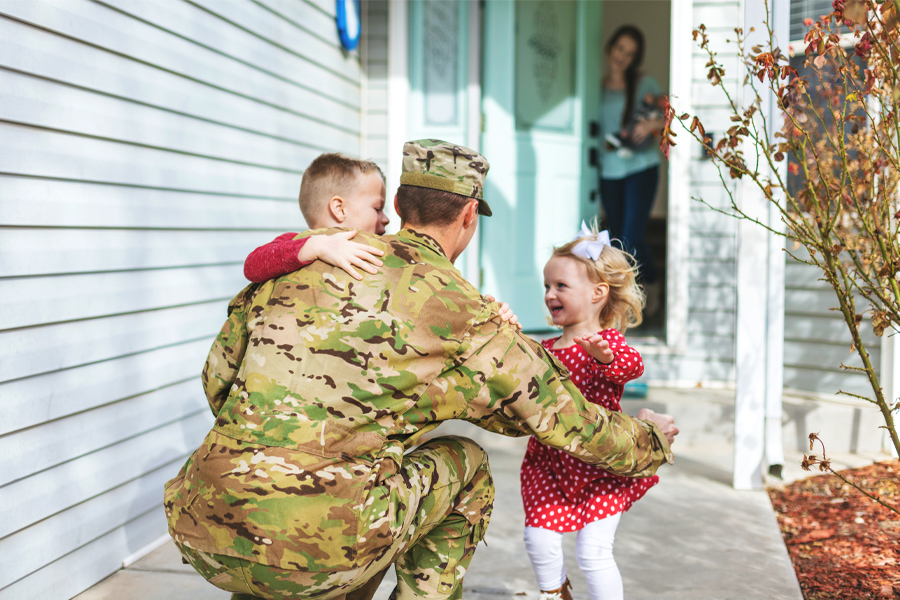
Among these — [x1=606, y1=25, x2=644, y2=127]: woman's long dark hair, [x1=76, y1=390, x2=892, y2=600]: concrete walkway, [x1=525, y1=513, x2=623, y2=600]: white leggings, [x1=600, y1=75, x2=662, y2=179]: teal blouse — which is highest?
[x1=606, y1=25, x2=644, y2=127]: woman's long dark hair

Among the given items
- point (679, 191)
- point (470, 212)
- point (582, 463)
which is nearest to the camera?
point (470, 212)

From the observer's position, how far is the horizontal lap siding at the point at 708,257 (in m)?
4.81

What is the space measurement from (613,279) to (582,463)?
0.55 m

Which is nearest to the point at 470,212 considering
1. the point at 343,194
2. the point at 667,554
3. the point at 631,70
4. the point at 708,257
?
the point at 343,194

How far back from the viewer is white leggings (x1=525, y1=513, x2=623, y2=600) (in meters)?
2.16

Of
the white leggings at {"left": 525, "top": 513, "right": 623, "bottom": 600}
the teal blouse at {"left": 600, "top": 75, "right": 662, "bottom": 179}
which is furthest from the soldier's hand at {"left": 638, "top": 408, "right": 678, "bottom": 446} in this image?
the teal blouse at {"left": 600, "top": 75, "right": 662, "bottom": 179}

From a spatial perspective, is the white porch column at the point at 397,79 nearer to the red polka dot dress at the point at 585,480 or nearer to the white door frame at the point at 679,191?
the white door frame at the point at 679,191

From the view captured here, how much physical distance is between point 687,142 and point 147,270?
335cm

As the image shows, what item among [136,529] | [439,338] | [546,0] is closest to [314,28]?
[546,0]

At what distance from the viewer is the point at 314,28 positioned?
14.4 ft

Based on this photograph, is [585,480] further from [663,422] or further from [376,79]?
[376,79]

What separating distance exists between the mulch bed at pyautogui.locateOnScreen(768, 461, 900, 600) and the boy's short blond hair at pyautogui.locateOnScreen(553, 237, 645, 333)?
1.09m

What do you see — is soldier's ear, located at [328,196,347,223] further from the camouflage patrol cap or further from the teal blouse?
the teal blouse

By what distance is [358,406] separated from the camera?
1651 millimetres
